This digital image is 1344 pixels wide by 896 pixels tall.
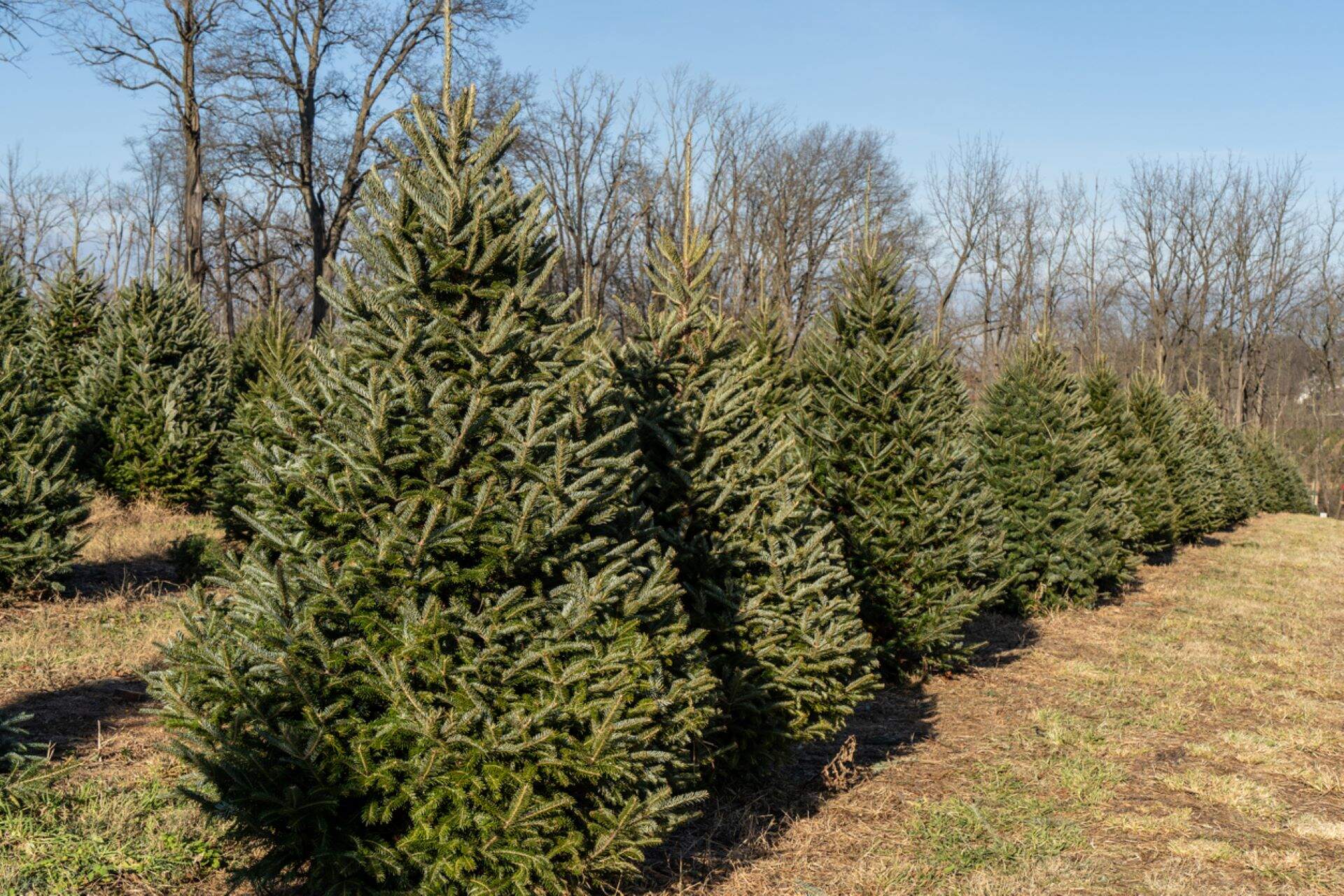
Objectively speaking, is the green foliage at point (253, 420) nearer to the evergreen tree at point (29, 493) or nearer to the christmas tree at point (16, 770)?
the evergreen tree at point (29, 493)

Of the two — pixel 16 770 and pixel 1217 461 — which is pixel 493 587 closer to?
pixel 16 770

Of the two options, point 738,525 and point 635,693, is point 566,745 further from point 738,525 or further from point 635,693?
point 738,525

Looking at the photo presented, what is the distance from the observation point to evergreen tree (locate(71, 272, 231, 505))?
11.1 metres

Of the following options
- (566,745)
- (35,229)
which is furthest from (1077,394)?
(35,229)

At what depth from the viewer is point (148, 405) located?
11000 millimetres

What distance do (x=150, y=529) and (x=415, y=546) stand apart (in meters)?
9.00

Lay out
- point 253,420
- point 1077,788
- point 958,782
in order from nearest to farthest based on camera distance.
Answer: point 1077,788
point 958,782
point 253,420

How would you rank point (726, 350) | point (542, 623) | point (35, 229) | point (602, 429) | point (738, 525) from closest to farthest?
1. point (542, 623)
2. point (602, 429)
3. point (738, 525)
4. point (726, 350)
5. point (35, 229)

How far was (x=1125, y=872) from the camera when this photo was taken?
14.9ft

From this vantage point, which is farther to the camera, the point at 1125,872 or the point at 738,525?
the point at 738,525

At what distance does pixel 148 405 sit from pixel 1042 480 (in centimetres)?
1034

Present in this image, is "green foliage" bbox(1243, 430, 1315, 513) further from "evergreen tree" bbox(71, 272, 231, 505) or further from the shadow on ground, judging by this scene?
"evergreen tree" bbox(71, 272, 231, 505)

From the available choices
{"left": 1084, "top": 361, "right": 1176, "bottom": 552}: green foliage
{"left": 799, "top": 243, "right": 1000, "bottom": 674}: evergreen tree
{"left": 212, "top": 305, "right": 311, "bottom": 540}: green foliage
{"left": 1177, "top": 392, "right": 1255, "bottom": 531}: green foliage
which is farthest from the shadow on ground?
{"left": 1177, "top": 392, "right": 1255, "bottom": 531}: green foliage

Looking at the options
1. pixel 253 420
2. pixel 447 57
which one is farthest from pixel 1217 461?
pixel 447 57
